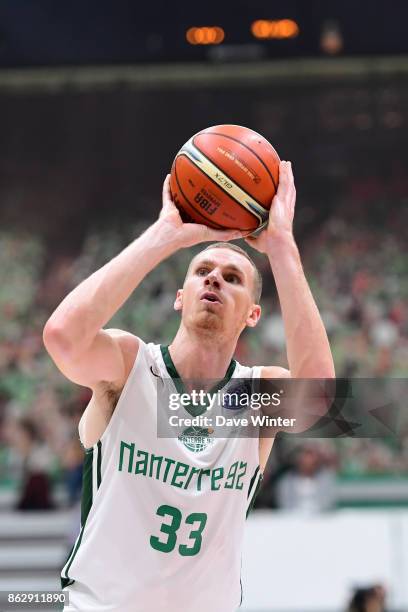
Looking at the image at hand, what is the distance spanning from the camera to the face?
3.43m

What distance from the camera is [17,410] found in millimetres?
12852

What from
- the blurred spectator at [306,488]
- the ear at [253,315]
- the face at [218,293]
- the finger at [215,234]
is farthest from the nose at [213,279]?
the blurred spectator at [306,488]

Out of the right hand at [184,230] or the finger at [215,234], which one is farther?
the finger at [215,234]

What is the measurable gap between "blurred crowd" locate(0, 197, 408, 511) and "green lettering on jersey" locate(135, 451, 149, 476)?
7.97 m

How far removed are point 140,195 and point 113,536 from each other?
1136cm

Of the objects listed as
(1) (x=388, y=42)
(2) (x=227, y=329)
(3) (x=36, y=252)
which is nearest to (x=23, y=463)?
(3) (x=36, y=252)

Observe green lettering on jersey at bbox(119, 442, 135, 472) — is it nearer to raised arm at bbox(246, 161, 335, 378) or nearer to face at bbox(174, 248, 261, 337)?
face at bbox(174, 248, 261, 337)

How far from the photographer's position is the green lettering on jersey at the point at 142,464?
3308mm

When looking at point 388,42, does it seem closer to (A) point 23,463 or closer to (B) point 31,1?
(B) point 31,1

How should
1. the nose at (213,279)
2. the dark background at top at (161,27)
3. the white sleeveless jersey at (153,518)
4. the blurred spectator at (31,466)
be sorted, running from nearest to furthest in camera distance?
1. the white sleeveless jersey at (153,518)
2. the nose at (213,279)
3. the blurred spectator at (31,466)
4. the dark background at top at (161,27)

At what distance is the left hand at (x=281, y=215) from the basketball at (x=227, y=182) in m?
0.04

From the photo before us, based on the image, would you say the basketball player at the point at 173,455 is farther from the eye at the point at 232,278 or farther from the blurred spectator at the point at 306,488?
the blurred spectator at the point at 306,488

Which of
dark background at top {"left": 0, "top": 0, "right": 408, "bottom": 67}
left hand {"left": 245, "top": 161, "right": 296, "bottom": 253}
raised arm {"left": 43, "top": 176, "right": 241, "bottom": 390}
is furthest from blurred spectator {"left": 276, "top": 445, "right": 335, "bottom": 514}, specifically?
raised arm {"left": 43, "top": 176, "right": 241, "bottom": 390}

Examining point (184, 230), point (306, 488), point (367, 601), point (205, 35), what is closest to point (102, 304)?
point (184, 230)
